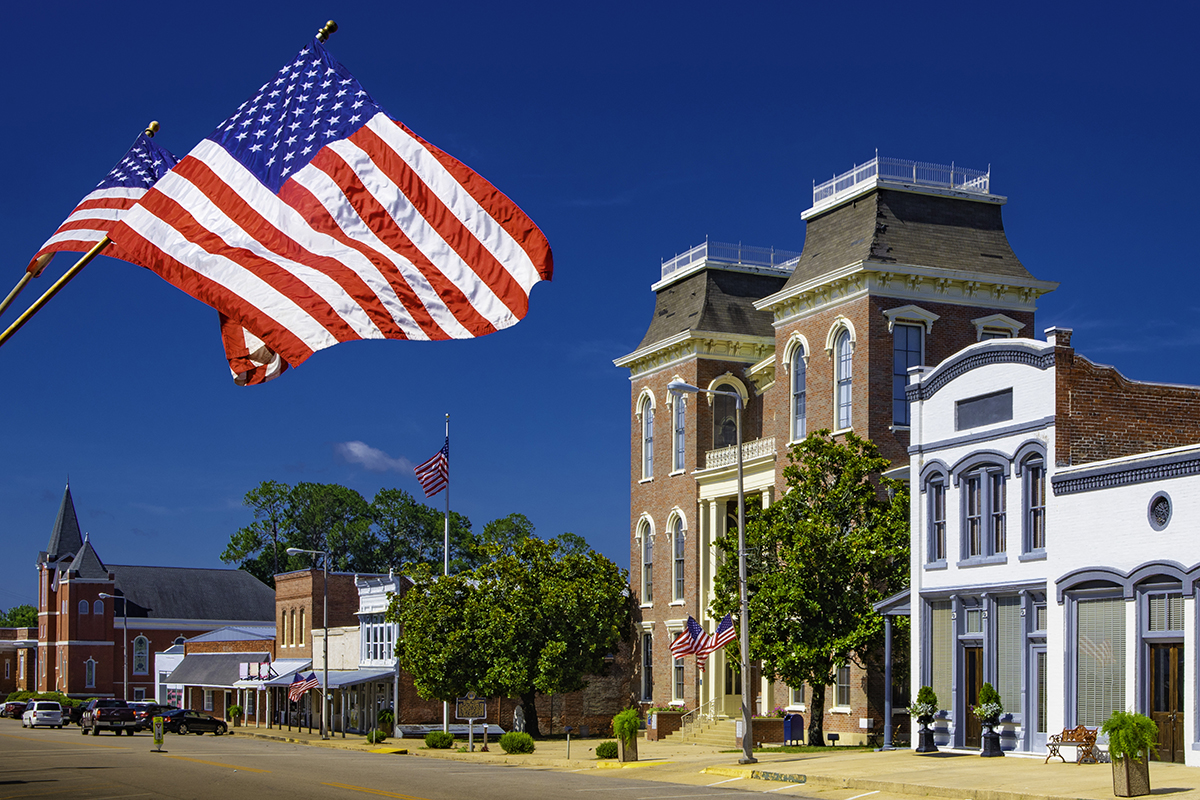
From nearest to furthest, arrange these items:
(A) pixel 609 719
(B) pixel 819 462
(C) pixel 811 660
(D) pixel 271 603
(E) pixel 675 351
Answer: (C) pixel 811 660
(B) pixel 819 462
(E) pixel 675 351
(A) pixel 609 719
(D) pixel 271 603

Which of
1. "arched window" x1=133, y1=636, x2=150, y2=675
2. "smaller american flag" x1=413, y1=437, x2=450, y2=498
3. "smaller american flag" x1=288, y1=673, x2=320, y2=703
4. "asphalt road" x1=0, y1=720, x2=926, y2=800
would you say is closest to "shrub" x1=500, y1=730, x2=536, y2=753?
"asphalt road" x1=0, y1=720, x2=926, y2=800

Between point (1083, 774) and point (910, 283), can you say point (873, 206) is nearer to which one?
point (910, 283)

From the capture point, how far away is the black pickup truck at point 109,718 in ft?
211

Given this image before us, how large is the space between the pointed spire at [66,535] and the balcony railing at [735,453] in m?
82.8

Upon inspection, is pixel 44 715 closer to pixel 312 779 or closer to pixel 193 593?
pixel 193 593

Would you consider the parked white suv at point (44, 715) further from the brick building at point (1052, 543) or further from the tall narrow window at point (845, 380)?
the brick building at point (1052, 543)

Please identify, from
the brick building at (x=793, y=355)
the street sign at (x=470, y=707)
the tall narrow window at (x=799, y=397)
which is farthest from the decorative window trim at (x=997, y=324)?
the street sign at (x=470, y=707)

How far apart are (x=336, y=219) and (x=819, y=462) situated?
2736cm

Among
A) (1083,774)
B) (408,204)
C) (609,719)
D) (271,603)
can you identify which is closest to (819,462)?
(1083,774)

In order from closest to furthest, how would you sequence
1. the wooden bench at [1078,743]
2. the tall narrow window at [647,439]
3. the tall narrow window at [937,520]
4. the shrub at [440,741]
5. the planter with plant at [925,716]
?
the wooden bench at [1078,743], the planter with plant at [925,716], the tall narrow window at [937,520], the shrub at [440,741], the tall narrow window at [647,439]

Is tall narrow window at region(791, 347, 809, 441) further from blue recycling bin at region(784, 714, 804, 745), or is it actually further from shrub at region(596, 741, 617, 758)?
shrub at region(596, 741, 617, 758)

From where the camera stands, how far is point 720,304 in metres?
53.2

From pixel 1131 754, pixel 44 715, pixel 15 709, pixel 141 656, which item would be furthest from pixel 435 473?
pixel 141 656

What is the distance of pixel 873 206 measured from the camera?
43625mm
